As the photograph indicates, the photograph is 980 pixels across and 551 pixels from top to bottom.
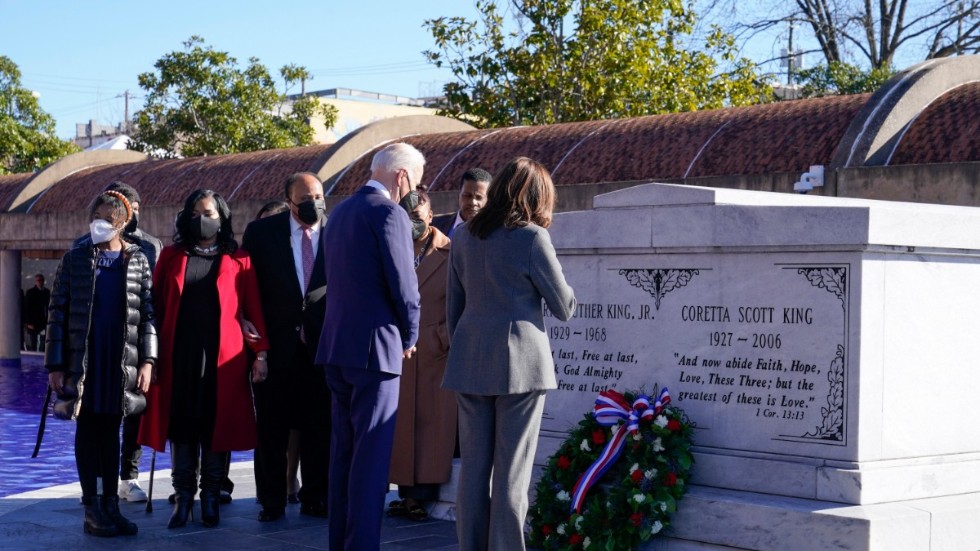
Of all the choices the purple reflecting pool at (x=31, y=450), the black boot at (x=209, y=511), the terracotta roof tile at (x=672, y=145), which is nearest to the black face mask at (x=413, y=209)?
the black boot at (x=209, y=511)

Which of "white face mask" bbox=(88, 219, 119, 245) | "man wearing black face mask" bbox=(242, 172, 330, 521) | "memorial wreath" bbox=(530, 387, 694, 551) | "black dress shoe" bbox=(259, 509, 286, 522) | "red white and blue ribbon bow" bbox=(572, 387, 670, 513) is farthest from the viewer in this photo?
"man wearing black face mask" bbox=(242, 172, 330, 521)

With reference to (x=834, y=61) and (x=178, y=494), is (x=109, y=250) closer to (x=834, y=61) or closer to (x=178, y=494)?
(x=178, y=494)

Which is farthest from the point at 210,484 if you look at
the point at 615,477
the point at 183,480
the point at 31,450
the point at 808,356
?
the point at 31,450

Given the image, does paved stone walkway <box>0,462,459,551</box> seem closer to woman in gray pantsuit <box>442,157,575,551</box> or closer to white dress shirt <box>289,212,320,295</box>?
woman in gray pantsuit <box>442,157,575,551</box>

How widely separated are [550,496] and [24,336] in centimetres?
2163

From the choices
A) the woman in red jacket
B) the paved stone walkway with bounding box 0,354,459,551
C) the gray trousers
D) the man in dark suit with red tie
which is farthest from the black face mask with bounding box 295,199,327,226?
the gray trousers

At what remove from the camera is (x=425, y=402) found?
7.20 meters

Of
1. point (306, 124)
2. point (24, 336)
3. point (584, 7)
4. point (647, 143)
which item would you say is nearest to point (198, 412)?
point (647, 143)

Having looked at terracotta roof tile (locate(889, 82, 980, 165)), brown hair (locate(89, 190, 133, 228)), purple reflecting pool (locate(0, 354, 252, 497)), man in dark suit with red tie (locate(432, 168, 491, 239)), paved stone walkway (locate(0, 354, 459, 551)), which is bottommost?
purple reflecting pool (locate(0, 354, 252, 497))

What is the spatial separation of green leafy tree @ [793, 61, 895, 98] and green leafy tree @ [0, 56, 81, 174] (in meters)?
19.4

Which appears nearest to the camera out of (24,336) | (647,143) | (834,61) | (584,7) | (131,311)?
(131,311)

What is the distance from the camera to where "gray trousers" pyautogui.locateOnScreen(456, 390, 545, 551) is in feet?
17.0

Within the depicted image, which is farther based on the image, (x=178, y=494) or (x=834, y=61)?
(x=834, y=61)

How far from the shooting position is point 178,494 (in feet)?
22.5
